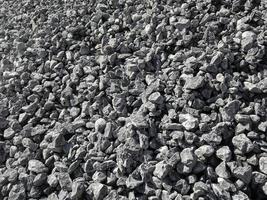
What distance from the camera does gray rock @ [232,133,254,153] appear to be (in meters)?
1.84

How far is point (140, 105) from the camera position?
2.20m

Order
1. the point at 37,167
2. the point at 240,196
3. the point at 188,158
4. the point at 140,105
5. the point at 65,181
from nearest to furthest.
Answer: the point at 240,196 < the point at 188,158 < the point at 65,181 < the point at 37,167 < the point at 140,105

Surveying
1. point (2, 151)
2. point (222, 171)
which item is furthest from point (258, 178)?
point (2, 151)

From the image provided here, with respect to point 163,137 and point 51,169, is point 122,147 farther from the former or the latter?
point 51,169

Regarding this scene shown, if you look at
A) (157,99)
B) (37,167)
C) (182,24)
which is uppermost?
(182,24)

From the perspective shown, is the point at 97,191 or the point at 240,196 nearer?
the point at 240,196

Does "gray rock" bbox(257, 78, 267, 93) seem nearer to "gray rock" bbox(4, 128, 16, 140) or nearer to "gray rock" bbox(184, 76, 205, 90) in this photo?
"gray rock" bbox(184, 76, 205, 90)

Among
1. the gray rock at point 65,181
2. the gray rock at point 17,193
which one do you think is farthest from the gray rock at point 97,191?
the gray rock at point 17,193

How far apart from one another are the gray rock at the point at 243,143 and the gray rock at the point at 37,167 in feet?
3.69

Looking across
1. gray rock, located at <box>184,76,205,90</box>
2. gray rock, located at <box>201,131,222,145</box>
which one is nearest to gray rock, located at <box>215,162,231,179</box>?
gray rock, located at <box>201,131,222,145</box>

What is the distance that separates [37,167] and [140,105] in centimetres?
74

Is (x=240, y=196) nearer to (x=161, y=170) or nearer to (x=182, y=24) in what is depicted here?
(x=161, y=170)

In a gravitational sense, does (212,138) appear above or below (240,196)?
above

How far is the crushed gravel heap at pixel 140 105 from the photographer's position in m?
1.84
